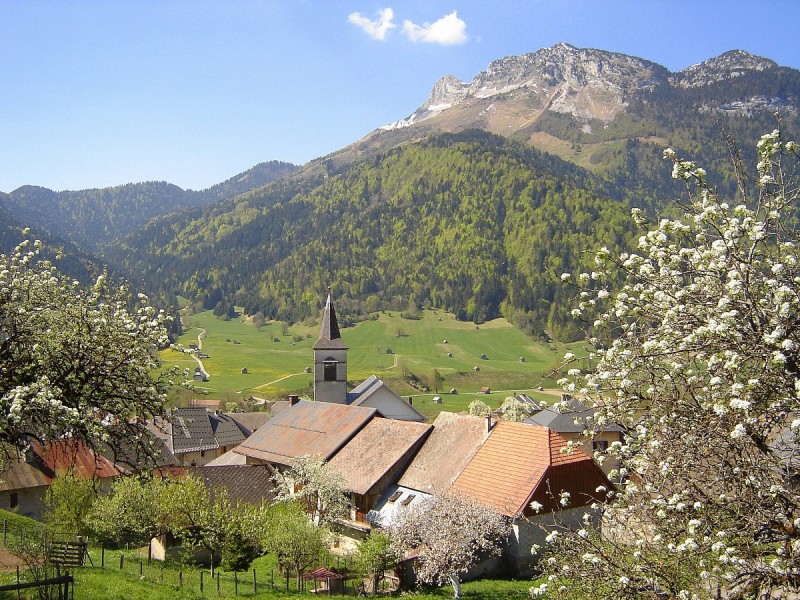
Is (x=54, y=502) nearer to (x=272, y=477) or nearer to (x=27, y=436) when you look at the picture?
(x=272, y=477)

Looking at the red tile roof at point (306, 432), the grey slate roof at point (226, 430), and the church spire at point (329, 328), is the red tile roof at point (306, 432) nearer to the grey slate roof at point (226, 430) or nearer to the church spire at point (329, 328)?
the church spire at point (329, 328)

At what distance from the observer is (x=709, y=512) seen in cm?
955

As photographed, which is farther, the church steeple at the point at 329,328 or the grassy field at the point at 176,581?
the church steeple at the point at 329,328

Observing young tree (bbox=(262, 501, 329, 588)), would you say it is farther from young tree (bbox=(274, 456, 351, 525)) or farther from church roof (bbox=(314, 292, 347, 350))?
church roof (bbox=(314, 292, 347, 350))

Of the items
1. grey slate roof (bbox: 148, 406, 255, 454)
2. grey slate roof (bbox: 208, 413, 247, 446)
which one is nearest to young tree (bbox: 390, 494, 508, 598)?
grey slate roof (bbox: 148, 406, 255, 454)

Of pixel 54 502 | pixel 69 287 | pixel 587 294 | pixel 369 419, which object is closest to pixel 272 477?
pixel 369 419

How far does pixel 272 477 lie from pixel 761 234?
42917mm

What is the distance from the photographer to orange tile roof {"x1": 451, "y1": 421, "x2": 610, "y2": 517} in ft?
109

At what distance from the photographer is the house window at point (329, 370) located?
68.1 m

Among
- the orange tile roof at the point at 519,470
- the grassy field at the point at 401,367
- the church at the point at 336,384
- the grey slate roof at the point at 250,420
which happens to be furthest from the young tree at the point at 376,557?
the grassy field at the point at 401,367

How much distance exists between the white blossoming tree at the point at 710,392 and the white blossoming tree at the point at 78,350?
8.84 meters

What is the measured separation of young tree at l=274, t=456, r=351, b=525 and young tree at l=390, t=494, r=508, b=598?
7345 mm

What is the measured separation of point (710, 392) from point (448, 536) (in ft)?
72.9

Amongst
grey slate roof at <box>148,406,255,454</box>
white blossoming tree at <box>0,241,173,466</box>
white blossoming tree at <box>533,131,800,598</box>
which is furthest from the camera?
grey slate roof at <box>148,406,255,454</box>
